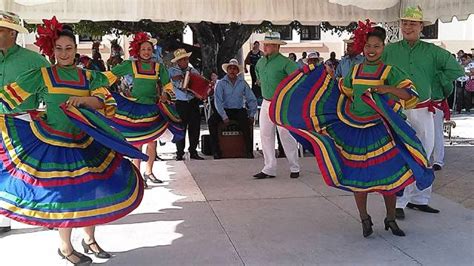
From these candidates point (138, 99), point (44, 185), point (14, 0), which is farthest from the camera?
point (14, 0)

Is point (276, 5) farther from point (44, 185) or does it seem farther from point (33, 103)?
point (44, 185)

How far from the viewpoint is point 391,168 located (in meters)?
4.93

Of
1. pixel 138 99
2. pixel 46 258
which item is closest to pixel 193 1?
pixel 138 99

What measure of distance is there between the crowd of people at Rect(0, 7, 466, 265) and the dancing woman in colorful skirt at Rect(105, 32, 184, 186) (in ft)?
0.04

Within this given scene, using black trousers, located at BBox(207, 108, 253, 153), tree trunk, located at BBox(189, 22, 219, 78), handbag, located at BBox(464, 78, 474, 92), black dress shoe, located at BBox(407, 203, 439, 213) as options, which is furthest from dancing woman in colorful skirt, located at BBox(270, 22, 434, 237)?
handbag, located at BBox(464, 78, 474, 92)

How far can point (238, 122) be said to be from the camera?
9.84m

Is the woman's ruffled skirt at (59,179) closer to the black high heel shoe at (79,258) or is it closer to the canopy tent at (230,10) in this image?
the black high heel shoe at (79,258)

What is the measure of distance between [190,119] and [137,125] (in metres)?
2.87

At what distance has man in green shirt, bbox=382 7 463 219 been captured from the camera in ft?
19.0

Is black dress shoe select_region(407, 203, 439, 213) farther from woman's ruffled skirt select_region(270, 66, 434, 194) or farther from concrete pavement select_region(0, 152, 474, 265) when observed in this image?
woman's ruffled skirt select_region(270, 66, 434, 194)

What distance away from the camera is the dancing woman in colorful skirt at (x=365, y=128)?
4.91 metres

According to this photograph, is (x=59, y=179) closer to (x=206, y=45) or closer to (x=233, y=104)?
(x=233, y=104)

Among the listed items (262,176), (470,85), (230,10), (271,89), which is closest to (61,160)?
(271,89)

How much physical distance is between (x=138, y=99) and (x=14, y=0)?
2142 millimetres
